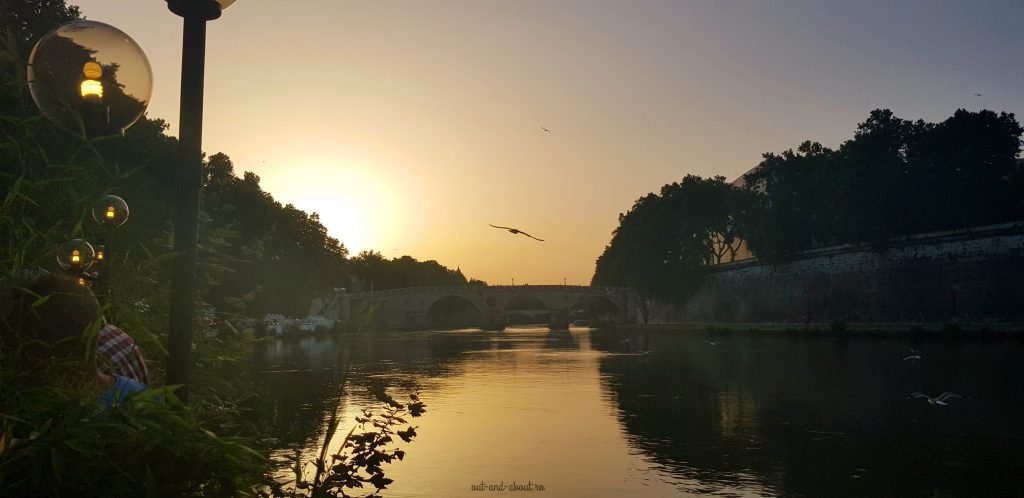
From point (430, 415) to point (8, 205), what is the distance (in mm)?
15790

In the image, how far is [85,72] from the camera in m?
3.89

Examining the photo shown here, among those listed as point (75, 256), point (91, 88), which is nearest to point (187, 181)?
point (91, 88)

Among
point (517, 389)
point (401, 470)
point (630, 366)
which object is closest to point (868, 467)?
point (401, 470)

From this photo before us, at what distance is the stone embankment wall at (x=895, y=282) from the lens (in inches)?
1762

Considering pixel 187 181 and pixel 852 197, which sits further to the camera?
pixel 852 197

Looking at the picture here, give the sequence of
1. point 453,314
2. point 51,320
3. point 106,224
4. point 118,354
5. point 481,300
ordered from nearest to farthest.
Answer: point 51,320 → point 118,354 → point 106,224 → point 481,300 → point 453,314

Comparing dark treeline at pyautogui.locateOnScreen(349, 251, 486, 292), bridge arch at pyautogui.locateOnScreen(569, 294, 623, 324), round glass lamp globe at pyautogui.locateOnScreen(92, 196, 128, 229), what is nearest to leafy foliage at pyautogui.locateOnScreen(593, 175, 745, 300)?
bridge arch at pyautogui.locateOnScreen(569, 294, 623, 324)

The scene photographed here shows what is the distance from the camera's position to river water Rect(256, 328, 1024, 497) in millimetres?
11070

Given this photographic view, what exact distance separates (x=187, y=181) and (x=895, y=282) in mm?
54393

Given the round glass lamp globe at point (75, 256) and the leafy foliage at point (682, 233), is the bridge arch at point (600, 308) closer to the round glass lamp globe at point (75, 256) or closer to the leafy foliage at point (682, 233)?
the leafy foliage at point (682, 233)

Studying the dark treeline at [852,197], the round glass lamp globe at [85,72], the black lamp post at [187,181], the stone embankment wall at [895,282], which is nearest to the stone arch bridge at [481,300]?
the dark treeline at [852,197]

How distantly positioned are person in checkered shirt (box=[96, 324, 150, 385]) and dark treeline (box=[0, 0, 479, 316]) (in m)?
0.38

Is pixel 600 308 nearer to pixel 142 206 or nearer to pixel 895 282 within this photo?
pixel 895 282

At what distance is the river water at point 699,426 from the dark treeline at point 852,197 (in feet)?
69.6
